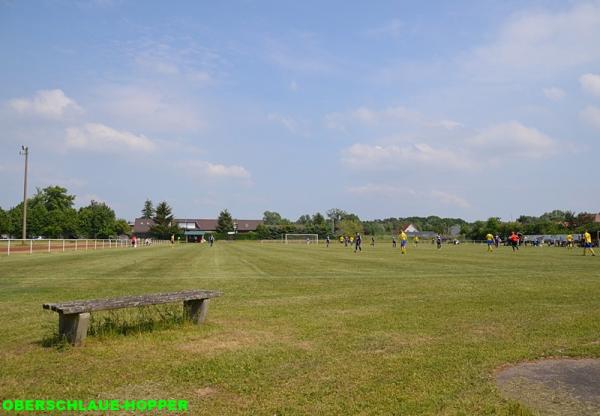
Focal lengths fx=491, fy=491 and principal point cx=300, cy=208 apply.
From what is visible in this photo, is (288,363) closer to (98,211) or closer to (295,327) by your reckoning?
(295,327)

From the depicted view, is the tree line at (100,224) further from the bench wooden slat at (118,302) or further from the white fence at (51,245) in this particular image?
the bench wooden slat at (118,302)

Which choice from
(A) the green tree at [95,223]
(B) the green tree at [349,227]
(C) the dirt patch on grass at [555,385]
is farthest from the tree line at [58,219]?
(C) the dirt patch on grass at [555,385]

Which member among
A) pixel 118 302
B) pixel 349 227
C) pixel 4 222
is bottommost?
pixel 118 302

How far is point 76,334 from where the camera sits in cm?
680

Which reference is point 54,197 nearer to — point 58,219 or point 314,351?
point 58,219

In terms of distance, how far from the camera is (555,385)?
5312 millimetres

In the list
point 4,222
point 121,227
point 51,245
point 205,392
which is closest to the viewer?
point 205,392

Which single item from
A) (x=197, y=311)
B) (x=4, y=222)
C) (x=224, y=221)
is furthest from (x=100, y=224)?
(x=197, y=311)

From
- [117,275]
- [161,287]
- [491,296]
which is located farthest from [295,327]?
[117,275]

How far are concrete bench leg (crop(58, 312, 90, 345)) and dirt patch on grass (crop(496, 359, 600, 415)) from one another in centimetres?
536

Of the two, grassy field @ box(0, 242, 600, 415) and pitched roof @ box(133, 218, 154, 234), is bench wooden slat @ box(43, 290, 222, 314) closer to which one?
grassy field @ box(0, 242, 600, 415)

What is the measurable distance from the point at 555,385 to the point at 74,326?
20.0 feet

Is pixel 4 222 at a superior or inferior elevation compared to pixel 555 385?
superior

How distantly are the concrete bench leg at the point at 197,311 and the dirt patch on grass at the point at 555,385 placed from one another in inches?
191
